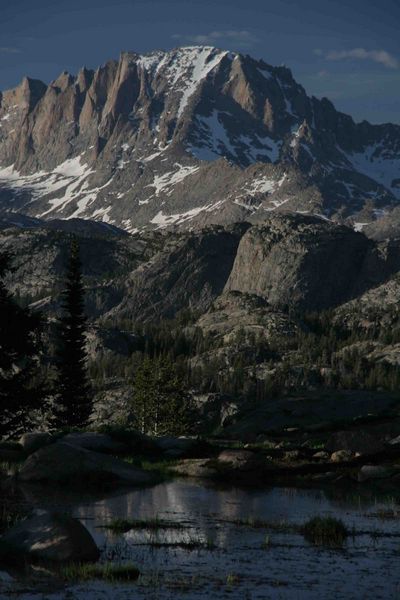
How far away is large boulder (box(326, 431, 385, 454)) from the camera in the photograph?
46.3 m

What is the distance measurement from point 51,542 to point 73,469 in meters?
13.4

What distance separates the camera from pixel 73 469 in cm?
3641

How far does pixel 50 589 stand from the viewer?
66.2 feet

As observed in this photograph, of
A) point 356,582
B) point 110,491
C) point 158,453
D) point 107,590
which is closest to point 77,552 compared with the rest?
point 107,590

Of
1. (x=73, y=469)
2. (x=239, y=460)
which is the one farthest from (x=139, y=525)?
(x=239, y=460)

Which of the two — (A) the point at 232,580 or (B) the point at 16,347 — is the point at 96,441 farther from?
(A) the point at 232,580

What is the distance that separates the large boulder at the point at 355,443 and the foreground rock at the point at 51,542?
25265 mm

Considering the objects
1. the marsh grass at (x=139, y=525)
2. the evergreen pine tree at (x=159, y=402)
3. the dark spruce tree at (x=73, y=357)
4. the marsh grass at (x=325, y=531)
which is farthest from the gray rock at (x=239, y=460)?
the evergreen pine tree at (x=159, y=402)

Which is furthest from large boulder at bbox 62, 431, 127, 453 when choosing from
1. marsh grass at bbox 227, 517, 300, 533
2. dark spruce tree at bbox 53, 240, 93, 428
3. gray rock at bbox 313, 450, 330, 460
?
dark spruce tree at bbox 53, 240, 93, 428

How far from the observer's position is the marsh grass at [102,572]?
21297 mm

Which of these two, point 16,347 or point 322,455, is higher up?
point 16,347

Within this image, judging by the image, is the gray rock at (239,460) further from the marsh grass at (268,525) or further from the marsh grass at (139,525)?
the marsh grass at (139,525)

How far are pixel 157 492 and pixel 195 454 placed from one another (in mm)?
11225

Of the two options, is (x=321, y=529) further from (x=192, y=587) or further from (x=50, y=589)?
(x=50, y=589)
